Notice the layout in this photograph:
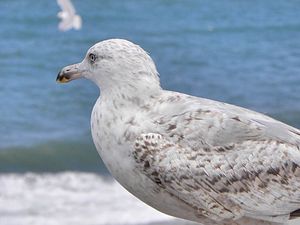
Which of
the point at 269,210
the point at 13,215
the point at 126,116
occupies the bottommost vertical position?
the point at 13,215

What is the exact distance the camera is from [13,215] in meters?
6.53

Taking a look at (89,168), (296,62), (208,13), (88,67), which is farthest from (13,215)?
(208,13)

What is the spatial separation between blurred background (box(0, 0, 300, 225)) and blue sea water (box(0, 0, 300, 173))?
1 centimetres

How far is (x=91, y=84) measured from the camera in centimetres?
1007

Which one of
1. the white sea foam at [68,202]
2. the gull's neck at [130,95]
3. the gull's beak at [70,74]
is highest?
the gull's beak at [70,74]

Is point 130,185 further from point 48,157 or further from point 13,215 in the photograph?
point 48,157

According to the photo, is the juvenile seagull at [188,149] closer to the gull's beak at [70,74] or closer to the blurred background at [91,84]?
the gull's beak at [70,74]

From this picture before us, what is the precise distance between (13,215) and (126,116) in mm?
3201

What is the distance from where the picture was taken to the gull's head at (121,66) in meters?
3.58

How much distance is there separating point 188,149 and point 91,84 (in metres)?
6.69

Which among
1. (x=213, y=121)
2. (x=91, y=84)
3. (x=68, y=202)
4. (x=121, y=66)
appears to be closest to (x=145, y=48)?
(x=91, y=84)

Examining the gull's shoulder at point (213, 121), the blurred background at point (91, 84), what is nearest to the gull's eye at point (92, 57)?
the gull's shoulder at point (213, 121)

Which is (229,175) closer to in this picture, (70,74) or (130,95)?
(130,95)

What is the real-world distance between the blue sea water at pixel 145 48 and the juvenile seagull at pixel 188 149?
4.25 metres
